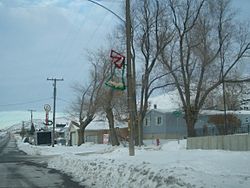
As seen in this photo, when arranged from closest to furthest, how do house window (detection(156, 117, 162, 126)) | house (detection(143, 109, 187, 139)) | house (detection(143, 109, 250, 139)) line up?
house (detection(143, 109, 250, 139))
house (detection(143, 109, 187, 139))
house window (detection(156, 117, 162, 126))

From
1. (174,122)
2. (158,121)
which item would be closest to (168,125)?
(174,122)

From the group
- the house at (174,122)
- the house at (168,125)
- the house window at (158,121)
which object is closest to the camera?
the house at (174,122)

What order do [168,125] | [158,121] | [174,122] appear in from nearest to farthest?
[168,125], [174,122], [158,121]

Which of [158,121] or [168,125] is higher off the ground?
[158,121]

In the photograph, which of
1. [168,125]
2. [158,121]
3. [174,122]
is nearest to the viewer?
[168,125]

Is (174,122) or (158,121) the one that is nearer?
(174,122)

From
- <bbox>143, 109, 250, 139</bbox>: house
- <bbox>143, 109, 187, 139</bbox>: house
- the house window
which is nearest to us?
<bbox>143, 109, 250, 139</bbox>: house

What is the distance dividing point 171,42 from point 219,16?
5835 millimetres

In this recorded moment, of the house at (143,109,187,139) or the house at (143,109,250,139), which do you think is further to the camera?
the house at (143,109,187,139)

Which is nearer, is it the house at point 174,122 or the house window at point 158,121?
the house at point 174,122

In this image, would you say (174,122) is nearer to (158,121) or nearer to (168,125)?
(168,125)

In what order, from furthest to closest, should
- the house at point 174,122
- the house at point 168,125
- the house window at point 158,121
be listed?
the house window at point 158,121
the house at point 168,125
the house at point 174,122

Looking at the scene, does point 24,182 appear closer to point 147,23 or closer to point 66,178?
point 66,178

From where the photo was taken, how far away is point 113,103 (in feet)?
193
